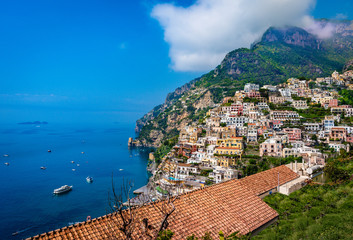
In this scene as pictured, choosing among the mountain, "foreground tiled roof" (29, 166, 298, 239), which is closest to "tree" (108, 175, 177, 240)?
"foreground tiled roof" (29, 166, 298, 239)

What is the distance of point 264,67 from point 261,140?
73862mm

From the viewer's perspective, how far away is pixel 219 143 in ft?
134

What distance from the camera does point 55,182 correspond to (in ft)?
141

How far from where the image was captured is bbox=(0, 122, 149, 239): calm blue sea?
2794cm

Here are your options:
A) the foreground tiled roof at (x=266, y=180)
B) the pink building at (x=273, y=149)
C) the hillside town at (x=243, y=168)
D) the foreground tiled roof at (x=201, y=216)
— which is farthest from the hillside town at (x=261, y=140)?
the foreground tiled roof at (x=201, y=216)

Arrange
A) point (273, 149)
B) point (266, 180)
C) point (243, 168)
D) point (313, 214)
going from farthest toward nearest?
point (273, 149), point (243, 168), point (266, 180), point (313, 214)

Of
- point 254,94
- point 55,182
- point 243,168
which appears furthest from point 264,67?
point 55,182

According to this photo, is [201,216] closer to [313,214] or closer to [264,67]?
[313,214]

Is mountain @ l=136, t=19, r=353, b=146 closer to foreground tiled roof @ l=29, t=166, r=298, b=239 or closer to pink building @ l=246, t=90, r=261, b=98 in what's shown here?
pink building @ l=246, t=90, r=261, b=98

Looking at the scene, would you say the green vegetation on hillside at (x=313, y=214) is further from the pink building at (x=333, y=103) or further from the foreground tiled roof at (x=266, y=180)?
the pink building at (x=333, y=103)

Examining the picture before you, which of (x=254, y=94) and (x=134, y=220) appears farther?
(x=254, y=94)

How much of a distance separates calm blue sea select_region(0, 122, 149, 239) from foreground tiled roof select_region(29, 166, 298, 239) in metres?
2.09

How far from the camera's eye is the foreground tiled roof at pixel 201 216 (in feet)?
23.2

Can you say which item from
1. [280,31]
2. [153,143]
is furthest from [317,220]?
[280,31]
